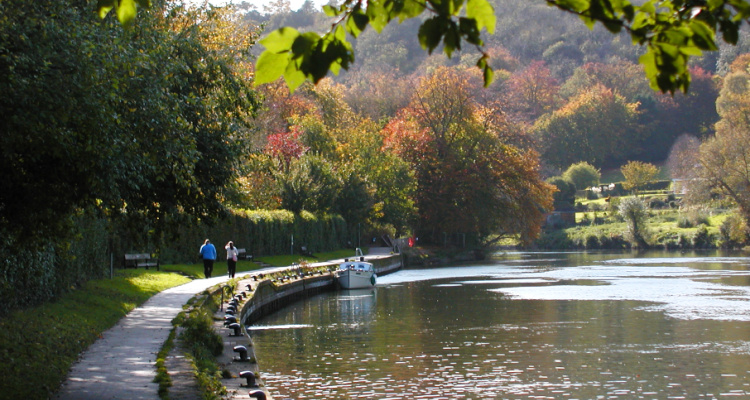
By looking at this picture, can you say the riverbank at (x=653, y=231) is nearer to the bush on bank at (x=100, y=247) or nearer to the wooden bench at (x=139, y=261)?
the bush on bank at (x=100, y=247)

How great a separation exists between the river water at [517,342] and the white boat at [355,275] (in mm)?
1504

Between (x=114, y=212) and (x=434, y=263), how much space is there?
50930 millimetres

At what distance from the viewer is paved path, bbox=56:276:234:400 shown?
34.9 ft

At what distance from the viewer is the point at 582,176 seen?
338 feet

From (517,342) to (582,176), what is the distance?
277ft

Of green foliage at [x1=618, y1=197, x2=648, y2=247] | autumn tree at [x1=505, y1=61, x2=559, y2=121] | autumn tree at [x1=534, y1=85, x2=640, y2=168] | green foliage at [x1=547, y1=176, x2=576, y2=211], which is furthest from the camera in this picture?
autumn tree at [x1=505, y1=61, x2=559, y2=121]

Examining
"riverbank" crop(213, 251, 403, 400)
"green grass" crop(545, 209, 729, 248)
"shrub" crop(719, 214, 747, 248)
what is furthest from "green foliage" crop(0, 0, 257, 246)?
"green grass" crop(545, 209, 729, 248)

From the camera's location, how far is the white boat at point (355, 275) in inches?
1593

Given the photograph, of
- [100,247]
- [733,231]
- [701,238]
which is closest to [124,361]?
[100,247]

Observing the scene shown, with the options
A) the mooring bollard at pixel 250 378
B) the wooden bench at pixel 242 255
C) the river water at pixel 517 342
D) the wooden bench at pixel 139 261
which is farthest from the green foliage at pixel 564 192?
the mooring bollard at pixel 250 378

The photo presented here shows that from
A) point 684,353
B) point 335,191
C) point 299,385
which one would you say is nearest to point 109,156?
point 299,385

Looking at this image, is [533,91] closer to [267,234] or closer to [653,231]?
[653,231]

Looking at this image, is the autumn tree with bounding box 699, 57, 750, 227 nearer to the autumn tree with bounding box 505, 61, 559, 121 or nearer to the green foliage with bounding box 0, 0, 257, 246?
the autumn tree with bounding box 505, 61, 559, 121

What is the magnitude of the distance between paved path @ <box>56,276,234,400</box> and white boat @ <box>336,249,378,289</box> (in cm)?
2021
